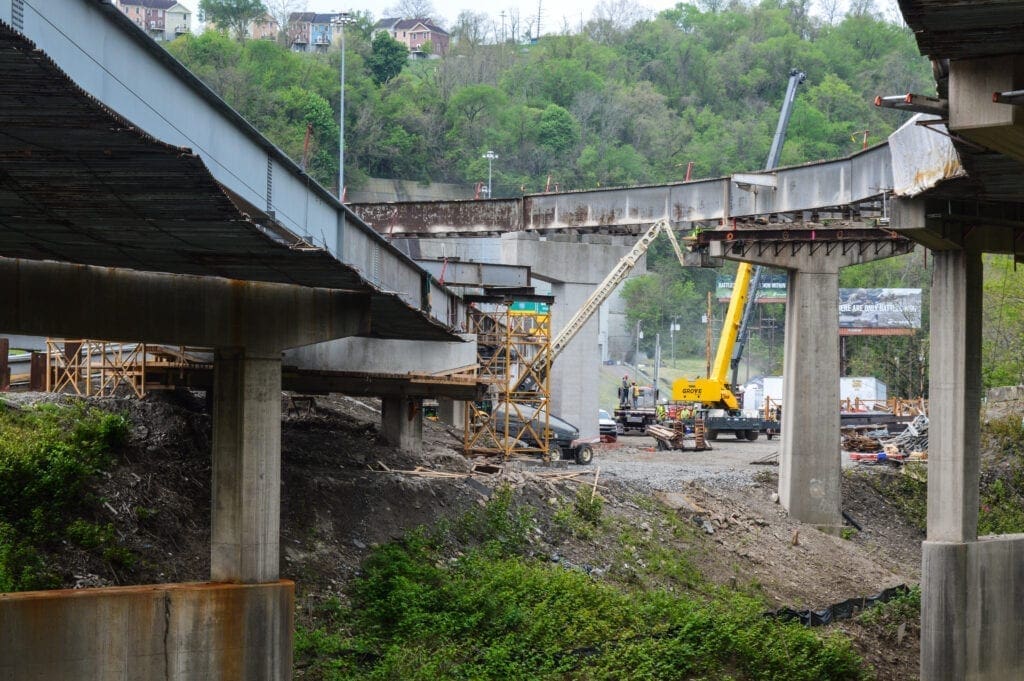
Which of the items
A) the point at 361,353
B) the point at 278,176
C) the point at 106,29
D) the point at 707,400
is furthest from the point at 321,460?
the point at 707,400

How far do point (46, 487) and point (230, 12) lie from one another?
136243 millimetres

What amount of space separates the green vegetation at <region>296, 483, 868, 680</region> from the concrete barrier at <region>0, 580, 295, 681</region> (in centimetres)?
144

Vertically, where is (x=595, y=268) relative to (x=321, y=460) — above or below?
above

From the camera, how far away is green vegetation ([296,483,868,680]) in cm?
2003

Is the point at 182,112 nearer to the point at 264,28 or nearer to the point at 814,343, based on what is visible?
the point at 814,343

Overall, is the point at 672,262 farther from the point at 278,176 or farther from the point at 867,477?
the point at 278,176

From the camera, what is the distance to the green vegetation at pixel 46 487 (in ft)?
61.3

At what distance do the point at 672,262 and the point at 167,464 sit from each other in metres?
107

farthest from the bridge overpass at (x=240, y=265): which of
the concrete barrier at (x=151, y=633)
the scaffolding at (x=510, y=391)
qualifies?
the scaffolding at (x=510, y=391)

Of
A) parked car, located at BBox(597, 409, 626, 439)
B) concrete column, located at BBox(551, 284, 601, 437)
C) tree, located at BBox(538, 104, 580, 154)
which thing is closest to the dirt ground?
concrete column, located at BBox(551, 284, 601, 437)

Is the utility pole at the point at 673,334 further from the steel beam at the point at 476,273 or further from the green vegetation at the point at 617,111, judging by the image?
the steel beam at the point at 476,273

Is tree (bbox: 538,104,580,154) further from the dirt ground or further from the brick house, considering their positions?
the dirt ground

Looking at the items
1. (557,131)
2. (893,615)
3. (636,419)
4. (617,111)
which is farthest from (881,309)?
(893,615)

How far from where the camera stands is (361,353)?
28.1 metres
